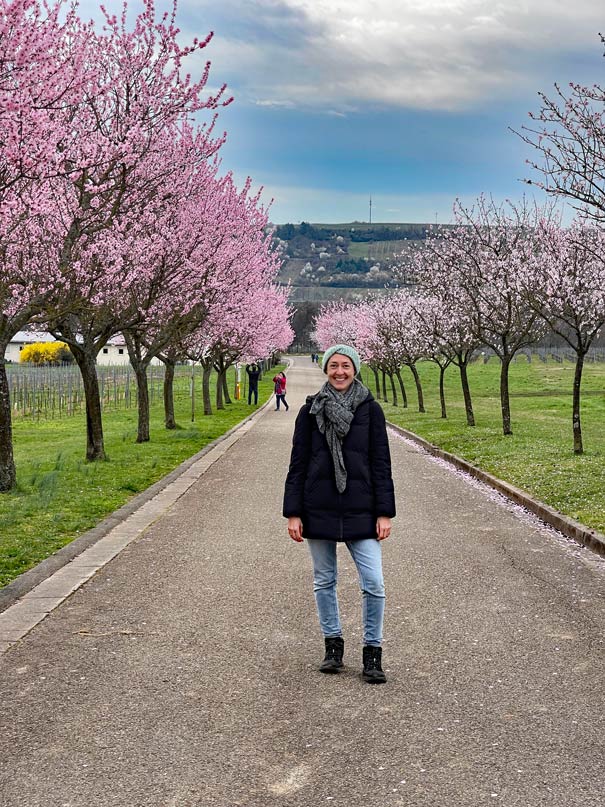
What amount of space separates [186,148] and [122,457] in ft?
21.6

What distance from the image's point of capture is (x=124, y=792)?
13.2ft

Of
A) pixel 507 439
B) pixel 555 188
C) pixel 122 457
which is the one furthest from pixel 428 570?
pixel 507 439

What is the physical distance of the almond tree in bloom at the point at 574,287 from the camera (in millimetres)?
19609

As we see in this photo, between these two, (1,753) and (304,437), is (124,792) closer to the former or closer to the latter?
(1,753)

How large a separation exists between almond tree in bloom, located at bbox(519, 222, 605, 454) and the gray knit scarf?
41.5 feet

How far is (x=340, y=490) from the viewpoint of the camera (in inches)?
229

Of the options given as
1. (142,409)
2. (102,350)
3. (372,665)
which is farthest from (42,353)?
(372,665)

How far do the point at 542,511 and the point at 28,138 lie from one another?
26.1ft

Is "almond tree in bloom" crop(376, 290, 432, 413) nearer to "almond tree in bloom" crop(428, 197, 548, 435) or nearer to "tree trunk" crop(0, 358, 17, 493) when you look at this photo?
"almond tree in bloom" crop(428, 197, 548, 435)

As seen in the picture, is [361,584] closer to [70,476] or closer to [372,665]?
[372,665]

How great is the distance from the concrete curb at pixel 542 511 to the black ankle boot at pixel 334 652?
15.5 ft

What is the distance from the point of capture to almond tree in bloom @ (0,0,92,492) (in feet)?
35.1

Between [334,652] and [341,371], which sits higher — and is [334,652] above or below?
below

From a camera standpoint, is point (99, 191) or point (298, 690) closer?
point (298, 690)
